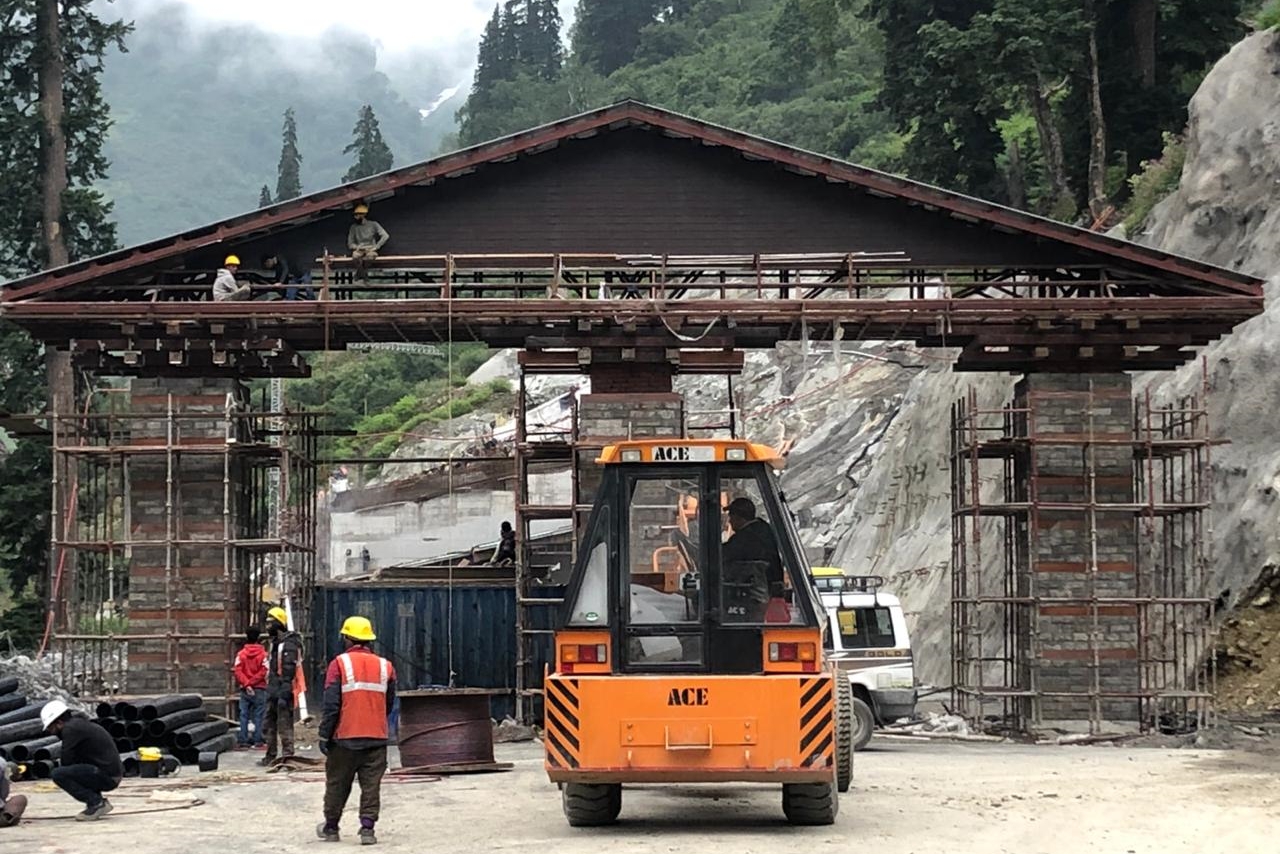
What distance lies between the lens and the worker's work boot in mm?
16156

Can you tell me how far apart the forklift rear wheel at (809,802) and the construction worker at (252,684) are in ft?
35.5

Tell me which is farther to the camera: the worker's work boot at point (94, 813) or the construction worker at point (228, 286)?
the construction worker at point (228, 286)

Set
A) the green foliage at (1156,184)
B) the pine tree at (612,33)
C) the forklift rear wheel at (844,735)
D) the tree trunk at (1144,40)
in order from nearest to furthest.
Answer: the forklift rear wheel at (844,735) < the green foliage at (1156,184) < the tree trunk at (1144,40) < the pine tree at (612,33)

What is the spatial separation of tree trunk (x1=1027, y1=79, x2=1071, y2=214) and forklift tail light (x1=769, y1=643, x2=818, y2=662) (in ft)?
102

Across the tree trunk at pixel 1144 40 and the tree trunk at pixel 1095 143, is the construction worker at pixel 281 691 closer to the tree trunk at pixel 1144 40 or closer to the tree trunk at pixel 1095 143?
the tree trunk at pixel 1095 143

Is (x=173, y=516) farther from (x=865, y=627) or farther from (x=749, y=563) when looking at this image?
(x=749, y=563)

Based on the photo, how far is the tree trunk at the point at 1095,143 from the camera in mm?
42750

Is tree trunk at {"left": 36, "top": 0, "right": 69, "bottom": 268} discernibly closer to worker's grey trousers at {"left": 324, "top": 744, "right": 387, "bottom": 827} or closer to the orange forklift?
worker's grey trousers at {"left": 324, "top": 744, "right": 387, "bottom": 827}

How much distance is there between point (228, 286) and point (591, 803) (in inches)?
511

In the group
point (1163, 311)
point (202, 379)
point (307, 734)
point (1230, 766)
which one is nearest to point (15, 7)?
point (202, 379)

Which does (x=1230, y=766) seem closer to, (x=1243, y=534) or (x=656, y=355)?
(x=1243, y=534)

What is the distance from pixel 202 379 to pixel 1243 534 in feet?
51.4

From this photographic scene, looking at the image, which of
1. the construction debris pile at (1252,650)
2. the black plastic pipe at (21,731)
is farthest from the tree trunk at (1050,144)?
the black plastic pipe at (21,731)

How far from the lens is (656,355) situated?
25859 millimetres
